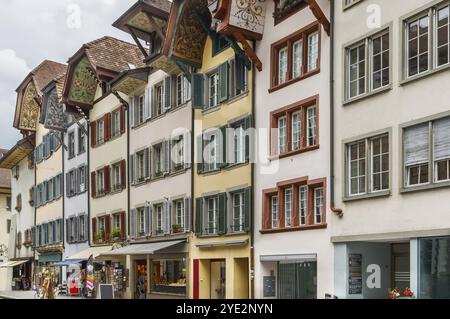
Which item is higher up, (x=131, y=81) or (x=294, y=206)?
(x=131, y=81)

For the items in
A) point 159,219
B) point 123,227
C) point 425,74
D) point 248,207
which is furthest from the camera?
point 123,227

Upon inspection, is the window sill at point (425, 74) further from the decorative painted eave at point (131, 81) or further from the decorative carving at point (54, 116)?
the decorative carving at point (54, 116)

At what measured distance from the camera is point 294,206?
2245 cm

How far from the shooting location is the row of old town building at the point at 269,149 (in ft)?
57.1

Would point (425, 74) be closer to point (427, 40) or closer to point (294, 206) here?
point (427, 40)

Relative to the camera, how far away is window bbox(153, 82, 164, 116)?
33.8 meters

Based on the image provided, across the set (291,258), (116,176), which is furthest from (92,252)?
(291,258)

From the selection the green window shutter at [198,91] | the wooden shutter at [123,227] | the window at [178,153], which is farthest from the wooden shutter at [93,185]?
the green window shutter at [198,91]

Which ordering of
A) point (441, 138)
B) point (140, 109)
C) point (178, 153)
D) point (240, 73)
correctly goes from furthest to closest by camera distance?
1. point (140, 109)
2. point (178, 153)
3. point (240, 73)
4. point (441, 138)

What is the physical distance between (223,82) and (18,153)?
38240mm

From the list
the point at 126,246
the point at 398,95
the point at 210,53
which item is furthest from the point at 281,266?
the point at 126,246

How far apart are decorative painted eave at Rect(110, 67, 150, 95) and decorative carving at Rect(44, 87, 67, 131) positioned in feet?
38.9

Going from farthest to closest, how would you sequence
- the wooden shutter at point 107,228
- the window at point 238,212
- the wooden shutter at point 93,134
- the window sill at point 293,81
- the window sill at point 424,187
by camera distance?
the wooden shutter at point 93,134, the wooden shutter at point 107,228, the window at point 238,212, the window sill at point 293,81, the window sill at point 424,187

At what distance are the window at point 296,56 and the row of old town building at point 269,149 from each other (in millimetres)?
69
